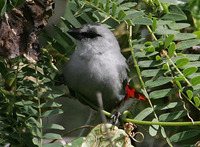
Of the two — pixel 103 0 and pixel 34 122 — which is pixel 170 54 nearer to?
pixel 103 0

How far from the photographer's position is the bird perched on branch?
2.92 metres

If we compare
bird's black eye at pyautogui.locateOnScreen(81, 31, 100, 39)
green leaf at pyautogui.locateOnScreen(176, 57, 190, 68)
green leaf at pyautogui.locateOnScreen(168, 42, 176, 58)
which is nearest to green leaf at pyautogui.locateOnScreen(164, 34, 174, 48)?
green leaf at pyautogui.locateOnScreen(168, 42, 176, 58)

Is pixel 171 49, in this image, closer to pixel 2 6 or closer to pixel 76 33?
pixel 76 33

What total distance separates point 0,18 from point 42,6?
0.27 m

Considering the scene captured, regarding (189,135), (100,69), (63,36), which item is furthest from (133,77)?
(189,135)

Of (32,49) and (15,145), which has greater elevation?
(32,49)

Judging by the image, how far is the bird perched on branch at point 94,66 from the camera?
9.59 ft

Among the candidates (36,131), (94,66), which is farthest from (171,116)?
(36,131)

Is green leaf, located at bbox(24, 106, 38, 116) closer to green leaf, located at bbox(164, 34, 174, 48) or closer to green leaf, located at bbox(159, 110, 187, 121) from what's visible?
green leaf, located at bbox(159, 110, 187, 121)

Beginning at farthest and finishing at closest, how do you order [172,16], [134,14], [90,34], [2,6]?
[90,34]
[172,16]
[134,14]
[2,6]

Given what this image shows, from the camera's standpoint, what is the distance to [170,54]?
2.50 m

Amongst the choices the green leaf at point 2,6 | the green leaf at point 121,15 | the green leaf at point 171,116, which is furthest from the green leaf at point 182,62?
the green leaf at point 2,6

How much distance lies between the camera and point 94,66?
293 centimetres

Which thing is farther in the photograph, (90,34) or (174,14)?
(90,34)
